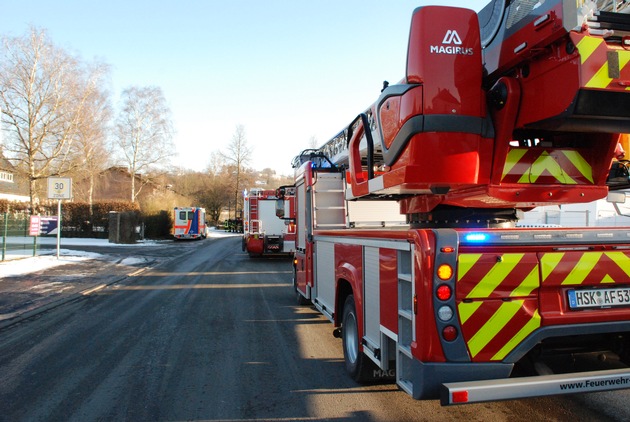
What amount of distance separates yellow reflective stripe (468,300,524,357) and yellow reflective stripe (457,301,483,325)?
129mm

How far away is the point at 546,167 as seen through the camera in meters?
3.62

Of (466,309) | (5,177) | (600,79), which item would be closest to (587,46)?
(600,79)

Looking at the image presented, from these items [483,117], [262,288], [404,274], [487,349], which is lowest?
[262,288]

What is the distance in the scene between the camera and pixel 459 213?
420 centimetres

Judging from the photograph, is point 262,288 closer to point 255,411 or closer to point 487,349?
point 255,411

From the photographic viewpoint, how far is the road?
4043mm

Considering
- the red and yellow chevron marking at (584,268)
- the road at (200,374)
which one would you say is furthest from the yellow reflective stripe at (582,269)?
the road at (200,374)

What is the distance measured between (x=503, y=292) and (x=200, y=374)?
3.49 m

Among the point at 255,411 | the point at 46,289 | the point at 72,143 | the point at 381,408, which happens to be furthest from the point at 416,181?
the point at 72,143

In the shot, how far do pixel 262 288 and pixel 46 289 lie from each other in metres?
5.18

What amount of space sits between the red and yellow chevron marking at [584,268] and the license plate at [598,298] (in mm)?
68

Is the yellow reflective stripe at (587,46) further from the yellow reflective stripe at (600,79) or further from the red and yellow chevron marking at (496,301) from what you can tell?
the red and yellow chevron marking at (496,301)

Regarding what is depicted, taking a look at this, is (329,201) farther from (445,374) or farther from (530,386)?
(530,386)

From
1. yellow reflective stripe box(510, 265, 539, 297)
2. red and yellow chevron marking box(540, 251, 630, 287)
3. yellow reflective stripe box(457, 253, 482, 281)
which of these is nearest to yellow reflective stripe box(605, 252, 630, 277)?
red and yellow chevron marking box(540, 251, 630, 287)
